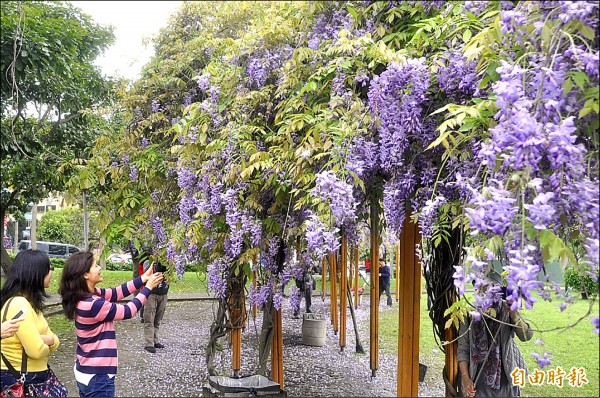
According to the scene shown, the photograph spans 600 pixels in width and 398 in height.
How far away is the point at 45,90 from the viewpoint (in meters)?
5.96

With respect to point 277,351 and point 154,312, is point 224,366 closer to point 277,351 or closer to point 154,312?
point 154,312

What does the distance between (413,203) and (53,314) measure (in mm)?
8712

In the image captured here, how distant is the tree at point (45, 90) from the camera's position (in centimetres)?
464

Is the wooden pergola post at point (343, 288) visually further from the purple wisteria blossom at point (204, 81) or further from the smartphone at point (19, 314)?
the smartphone at point (19, 314)

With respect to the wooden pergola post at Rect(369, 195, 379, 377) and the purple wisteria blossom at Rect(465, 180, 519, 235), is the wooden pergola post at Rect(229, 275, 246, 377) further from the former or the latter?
the purple wisteria blossom at Rect(465, 180, 519, 235)

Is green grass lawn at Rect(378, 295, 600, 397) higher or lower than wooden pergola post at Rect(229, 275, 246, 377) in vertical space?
lower

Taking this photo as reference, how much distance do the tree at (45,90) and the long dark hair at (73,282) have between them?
2.29 m

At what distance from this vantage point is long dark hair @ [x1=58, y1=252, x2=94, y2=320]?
2.52 m

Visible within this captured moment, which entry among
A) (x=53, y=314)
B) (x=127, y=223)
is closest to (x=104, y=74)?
(x=127, y=223)

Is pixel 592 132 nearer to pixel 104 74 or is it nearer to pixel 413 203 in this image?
pixel 413 203

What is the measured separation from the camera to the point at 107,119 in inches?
253

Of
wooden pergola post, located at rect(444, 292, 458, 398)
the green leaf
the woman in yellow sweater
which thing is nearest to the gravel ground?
wooden pergola post, located at rect(444, 292, 458, 398)

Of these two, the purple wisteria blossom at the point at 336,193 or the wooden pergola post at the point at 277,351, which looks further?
the wooden pergola post at the point at 277,351

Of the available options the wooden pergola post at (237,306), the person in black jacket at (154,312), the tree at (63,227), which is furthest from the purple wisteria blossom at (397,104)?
the tree at (63,227)
